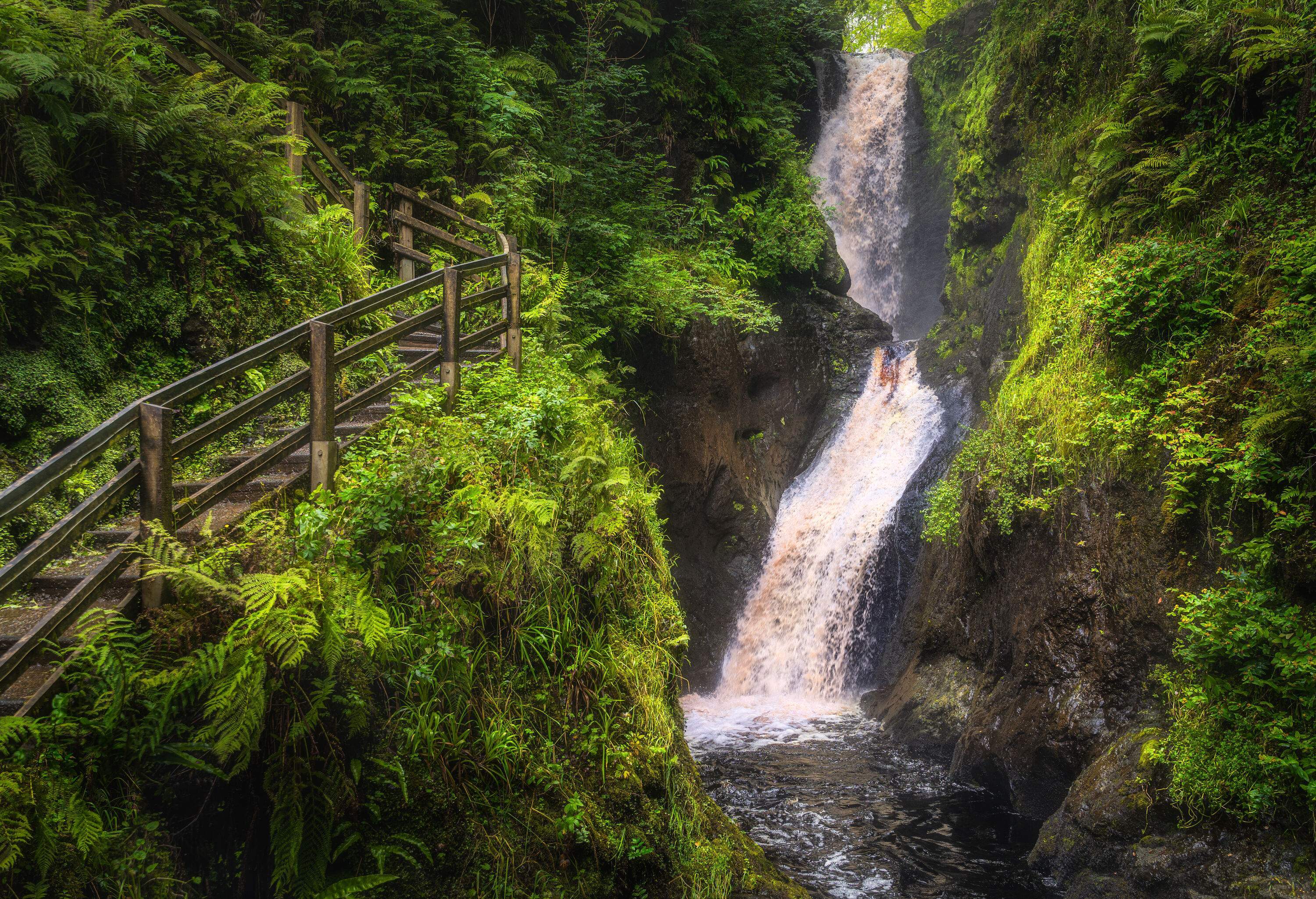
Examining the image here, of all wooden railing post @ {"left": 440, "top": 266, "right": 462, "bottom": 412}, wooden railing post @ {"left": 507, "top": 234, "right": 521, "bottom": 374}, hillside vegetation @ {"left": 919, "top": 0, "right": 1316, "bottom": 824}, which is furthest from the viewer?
wooden railing post @ {"left": 507, "top": 234, "right": 521, "bottom": 374}

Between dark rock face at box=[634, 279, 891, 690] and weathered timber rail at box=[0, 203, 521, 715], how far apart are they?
756 cm

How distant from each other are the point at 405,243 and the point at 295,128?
1827 mm

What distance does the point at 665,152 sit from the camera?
49.4 ft

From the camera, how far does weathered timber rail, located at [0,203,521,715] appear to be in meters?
3.40

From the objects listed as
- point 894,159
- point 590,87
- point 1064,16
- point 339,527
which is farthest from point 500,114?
point 894,159

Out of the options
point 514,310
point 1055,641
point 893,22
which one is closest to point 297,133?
point 514,310

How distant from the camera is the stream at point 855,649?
24.0ft

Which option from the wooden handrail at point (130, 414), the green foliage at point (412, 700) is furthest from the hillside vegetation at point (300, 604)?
the wooden handrail at point (130, 414)

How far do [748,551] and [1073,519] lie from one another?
22.4 ft

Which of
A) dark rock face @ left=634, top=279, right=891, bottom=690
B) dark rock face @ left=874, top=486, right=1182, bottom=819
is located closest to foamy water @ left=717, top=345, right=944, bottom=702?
dark rock face @ left=634, top=279, right=891, bottom=690

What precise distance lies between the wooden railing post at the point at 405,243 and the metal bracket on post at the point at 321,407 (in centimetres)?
507

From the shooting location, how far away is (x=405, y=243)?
985 centimetres

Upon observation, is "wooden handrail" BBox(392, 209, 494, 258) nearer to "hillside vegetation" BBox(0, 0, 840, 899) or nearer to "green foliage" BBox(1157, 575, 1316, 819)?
"hillside vegetation" BBox(0, 0, 840, 899)

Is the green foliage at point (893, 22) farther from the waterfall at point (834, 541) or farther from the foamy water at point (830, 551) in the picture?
the foamy water at point (830, 551)
